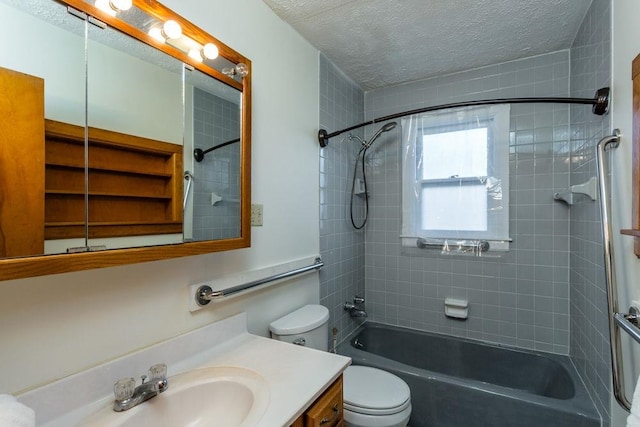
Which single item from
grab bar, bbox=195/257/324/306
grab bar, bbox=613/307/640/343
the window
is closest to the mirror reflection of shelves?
grab bar, bbox=195/257/324/306

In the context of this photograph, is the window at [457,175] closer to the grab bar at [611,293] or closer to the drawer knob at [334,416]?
the grab bar at [611,293]

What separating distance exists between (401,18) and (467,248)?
1618 mm

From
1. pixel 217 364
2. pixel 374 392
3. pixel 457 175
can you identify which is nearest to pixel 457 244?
pixel 457 175

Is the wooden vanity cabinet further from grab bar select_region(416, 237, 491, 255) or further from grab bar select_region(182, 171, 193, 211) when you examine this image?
grab bar select_region(416, 237, 491, 255)

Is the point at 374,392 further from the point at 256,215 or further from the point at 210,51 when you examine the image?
the point at 210,51

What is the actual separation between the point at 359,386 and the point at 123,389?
3.82 ft

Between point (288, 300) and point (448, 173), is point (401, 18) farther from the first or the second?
point (288, 300)

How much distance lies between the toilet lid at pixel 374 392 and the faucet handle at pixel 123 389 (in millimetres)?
1010

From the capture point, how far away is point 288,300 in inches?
67.2

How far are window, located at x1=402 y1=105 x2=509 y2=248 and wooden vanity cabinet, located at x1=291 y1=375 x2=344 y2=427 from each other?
1.60 metres

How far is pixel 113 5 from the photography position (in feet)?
2.75

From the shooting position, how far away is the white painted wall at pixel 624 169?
3.67 ft

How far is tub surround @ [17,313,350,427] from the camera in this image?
79 cm

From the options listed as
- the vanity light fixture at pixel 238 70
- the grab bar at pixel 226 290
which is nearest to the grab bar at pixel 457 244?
the grab bar at pixel 226 290
